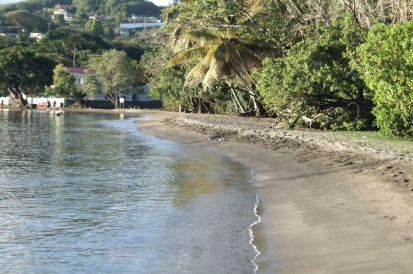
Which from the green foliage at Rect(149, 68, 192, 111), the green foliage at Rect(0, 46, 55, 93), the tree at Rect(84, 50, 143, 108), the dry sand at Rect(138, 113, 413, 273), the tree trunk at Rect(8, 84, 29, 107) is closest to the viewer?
the dry sand at Rect(138, 113, 413, 273)

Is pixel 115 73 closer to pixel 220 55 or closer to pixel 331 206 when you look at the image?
pixel 220 55

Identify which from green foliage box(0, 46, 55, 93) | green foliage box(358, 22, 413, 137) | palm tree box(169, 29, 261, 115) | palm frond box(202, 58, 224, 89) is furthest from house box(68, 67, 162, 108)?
green foliage box(358, 22, 413, 137)

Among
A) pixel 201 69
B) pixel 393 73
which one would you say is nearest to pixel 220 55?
pixel 201 69

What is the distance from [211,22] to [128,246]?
93.8 ft

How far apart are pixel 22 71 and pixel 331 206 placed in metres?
82.3

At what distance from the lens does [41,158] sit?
1058 inches

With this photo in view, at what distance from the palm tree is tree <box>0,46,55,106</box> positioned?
51.9 metres

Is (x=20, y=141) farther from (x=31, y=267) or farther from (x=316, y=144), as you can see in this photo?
(x=31, y=267)

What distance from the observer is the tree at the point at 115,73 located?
81812 millimetres

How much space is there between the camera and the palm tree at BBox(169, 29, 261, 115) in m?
40.9

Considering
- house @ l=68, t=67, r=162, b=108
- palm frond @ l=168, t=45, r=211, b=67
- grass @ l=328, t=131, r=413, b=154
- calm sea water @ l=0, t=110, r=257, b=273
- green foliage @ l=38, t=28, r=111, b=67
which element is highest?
green foliage @ l=38, t=28, r=111, b=67

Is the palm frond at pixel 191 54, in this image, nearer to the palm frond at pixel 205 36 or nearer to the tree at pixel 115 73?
the palm frond at pixel 205 36

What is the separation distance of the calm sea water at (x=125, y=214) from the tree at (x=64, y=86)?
62464mm

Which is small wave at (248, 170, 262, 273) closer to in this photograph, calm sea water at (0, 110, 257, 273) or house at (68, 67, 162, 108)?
calm sea water at (0, 110, 257, 273)
